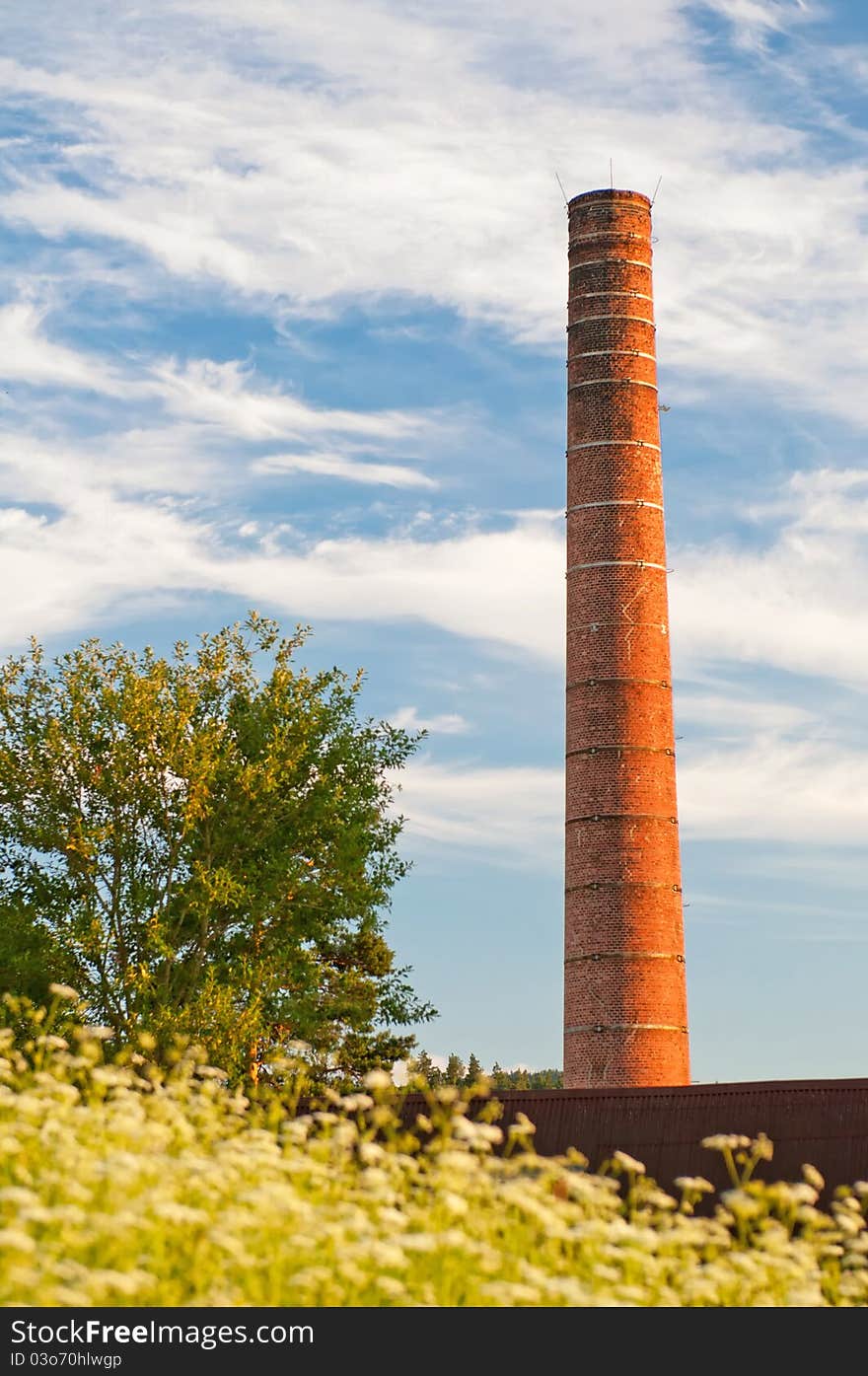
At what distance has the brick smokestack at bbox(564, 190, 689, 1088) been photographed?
33625 millimetres

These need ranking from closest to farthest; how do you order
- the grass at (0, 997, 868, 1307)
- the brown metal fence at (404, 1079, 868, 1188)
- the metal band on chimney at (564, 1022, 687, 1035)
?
the grass at (0, 997, 868, 1307) → the brown metal fence at (404, 1079, 868, 1188) → the metal band on chimney at (564, 1022, 687, 1035)

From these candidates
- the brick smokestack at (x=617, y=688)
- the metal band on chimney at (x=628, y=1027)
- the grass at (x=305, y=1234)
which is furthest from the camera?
the brick smokestack at (x=617, y=688)

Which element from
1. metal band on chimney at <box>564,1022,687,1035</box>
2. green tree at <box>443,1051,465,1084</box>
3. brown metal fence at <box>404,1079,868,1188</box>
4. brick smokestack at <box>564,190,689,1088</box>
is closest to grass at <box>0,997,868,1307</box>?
brown metal fence at <box>404,1079,868,1188</box>

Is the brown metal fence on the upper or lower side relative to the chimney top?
lower

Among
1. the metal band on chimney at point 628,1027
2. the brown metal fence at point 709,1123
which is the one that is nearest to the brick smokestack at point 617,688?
the metal band on chimney at point 628,1027

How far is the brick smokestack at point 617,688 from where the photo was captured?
33.6 metres

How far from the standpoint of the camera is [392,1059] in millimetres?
51531

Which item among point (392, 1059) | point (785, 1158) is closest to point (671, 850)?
point (785, 1158)

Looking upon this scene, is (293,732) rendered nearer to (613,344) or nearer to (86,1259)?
(613,344)

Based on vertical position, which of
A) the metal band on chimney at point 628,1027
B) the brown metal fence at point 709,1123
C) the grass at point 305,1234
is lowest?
the grass at point 305,1234

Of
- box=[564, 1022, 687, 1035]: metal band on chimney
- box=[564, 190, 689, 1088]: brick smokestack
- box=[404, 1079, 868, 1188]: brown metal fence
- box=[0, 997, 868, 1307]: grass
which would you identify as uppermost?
box=[564, 190, 689, 1088]: brick smokestack

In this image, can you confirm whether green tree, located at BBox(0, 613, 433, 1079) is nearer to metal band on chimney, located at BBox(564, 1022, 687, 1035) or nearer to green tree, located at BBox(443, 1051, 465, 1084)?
metal band on chimney, located at BBox(564, 1022, 687, 1035)

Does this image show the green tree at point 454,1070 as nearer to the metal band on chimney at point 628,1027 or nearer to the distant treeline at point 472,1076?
the distant treeline at point 472,1076
